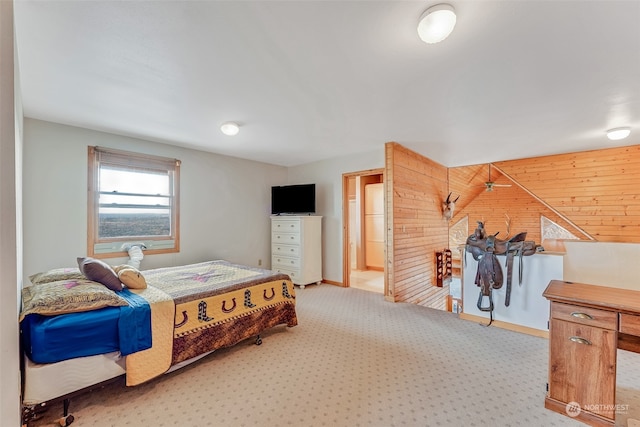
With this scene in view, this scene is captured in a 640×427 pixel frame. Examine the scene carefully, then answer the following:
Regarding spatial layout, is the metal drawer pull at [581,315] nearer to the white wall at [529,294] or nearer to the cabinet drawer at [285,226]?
the white wall at [529,294]

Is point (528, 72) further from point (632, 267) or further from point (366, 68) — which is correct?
point (632, 267)

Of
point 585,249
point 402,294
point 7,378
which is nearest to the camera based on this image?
point 7,378

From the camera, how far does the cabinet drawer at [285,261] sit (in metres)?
4.87

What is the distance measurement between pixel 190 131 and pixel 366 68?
2570mm

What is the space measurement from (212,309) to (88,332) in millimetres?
826

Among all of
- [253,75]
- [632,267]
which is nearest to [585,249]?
[632,267]

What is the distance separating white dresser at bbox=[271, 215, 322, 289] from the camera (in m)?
4.80

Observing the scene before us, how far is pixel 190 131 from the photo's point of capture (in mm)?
3533

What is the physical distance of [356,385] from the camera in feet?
6.47

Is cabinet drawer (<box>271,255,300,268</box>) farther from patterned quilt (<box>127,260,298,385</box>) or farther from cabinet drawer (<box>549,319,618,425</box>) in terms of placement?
cabinet drawer (<box>549,319,618,425</box>)

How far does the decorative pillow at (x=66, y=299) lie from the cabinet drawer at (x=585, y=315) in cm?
293

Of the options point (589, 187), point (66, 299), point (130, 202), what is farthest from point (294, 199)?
point (589, 187)

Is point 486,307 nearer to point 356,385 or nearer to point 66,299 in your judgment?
point 356,385

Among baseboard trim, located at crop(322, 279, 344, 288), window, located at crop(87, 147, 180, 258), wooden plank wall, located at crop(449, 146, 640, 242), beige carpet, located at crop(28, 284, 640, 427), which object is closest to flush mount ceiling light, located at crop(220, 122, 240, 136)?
window, located at crop(87, 147, 180, 258)
